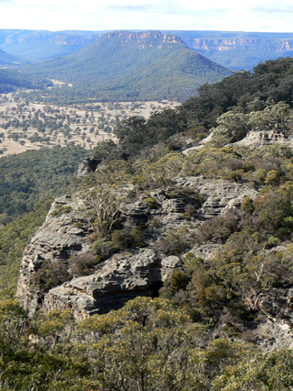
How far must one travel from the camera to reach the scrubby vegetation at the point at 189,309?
1296 centimetres

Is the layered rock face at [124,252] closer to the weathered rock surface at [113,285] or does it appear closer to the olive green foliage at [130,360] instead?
the weathered rock surface at [113,285]

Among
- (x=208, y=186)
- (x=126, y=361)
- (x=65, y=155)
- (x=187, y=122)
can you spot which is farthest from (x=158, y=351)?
(x=65, y=155)

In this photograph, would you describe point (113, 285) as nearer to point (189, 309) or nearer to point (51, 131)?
point (189, 309)

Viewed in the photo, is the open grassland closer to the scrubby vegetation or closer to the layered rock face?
the scrubby vegetation

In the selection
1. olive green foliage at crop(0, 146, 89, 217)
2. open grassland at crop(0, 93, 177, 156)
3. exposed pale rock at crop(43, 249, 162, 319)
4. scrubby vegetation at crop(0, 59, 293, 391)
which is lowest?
open grassland at crop(0, 93, 177, 156)

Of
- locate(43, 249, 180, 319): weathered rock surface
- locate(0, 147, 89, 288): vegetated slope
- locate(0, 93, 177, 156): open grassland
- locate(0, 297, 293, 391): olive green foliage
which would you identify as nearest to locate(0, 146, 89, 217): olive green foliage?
locate(0, 147, 89, 288): vegetated slope

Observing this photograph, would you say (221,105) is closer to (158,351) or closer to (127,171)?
(127,171)

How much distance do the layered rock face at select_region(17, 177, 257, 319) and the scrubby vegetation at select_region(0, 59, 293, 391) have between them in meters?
0.46

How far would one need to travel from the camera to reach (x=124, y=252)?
86.4 feet

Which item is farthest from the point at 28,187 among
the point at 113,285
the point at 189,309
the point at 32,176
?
the point at 189,309

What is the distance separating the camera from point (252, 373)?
1184 centimetres

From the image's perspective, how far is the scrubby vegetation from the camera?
42.5ft

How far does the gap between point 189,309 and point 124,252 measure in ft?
22.8

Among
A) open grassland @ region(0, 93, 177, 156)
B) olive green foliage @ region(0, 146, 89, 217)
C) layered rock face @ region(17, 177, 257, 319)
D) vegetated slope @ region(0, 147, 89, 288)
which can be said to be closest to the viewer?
layered rock face @ region(17, 177, 257, 319)
